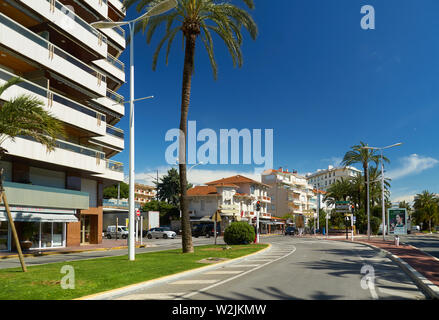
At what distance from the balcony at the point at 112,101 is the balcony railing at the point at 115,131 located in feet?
5.66

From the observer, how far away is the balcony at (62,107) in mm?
23547

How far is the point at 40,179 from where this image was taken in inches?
1121

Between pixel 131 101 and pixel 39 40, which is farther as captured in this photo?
pixel 39 40

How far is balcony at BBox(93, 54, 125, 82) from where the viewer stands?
34981 mm

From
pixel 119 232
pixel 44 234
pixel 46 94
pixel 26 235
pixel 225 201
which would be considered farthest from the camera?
pixel 225 201

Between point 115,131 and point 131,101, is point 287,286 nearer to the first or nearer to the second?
point 131,101

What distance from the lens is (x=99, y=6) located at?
32531 millimetres

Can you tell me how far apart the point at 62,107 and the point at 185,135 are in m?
11.3

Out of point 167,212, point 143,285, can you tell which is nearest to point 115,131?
point 143,285

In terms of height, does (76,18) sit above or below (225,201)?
above

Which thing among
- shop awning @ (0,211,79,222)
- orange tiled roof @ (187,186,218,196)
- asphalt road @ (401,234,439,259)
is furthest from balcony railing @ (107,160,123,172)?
orange tiled roof @ (187,186,218,196)

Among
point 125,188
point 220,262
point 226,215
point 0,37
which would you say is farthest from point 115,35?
point 125,188

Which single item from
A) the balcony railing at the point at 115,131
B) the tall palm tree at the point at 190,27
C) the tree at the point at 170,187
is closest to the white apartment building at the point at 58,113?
the balcony railing at the point at 115,131
